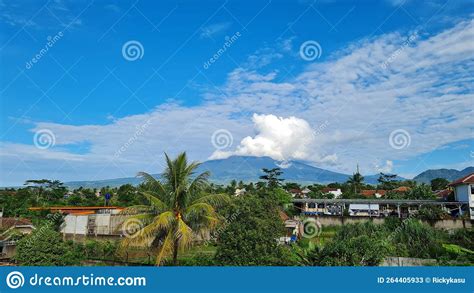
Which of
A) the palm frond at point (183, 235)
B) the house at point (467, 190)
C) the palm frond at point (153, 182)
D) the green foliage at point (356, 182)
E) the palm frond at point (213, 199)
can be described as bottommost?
the palm frond at point (183, 235)

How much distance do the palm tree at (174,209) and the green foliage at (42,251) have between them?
1553mm

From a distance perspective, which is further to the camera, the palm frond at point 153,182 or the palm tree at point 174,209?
the palm frond at point 153,182

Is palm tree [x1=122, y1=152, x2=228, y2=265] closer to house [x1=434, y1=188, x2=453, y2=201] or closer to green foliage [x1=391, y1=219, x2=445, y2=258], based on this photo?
green foliage [x1=391, y1=219, x2=445, y2=258]

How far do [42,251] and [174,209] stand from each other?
10.3 feet

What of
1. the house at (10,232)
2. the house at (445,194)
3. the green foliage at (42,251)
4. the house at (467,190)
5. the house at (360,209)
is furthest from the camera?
the house at (360,209)

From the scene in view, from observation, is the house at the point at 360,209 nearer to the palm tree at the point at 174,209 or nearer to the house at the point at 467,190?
the house at the point at 467,190

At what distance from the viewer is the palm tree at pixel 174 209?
8750 mm

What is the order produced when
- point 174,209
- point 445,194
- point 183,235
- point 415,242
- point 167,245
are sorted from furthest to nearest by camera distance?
point 445,194
point 415,242
point 174,209
point 167,245
point 183,235

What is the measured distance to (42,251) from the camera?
874 cm

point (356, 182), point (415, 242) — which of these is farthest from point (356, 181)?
point (415, 242)

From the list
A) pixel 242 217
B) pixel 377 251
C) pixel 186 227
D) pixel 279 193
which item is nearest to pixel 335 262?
pixel 377 251

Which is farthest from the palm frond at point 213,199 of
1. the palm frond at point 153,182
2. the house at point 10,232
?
the house at point 10,232

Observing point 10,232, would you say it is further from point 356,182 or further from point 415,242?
point 356,182

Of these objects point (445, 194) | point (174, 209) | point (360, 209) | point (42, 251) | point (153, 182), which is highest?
point (445, 194)
